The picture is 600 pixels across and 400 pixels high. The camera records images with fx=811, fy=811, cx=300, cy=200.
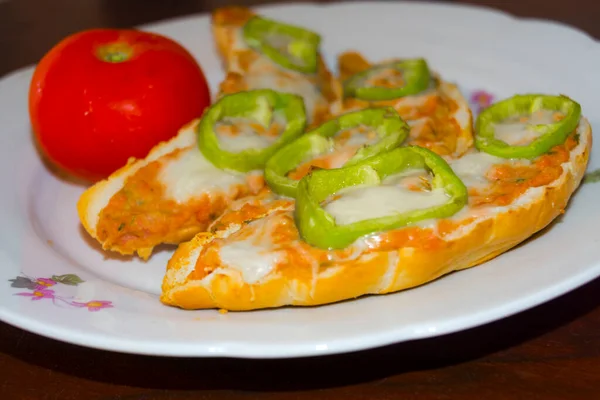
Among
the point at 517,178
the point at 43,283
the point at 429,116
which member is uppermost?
the point at 517,178

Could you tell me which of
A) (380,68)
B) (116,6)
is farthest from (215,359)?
(116,6)

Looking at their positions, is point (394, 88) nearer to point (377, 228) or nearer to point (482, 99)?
Answer: point (482, 99)

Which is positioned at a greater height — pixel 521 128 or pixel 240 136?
pixel 521 128

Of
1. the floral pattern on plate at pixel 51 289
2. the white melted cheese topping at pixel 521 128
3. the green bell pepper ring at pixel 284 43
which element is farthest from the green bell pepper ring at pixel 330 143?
the floral pattern on plate at pixel 51 289

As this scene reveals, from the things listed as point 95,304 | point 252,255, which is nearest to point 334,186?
point 252,255

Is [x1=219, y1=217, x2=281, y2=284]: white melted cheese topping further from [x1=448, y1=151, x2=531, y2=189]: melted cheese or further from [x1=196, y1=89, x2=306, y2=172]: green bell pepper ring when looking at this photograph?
[x1=448, y1=151, x2=531, y2=189]: melted cheese

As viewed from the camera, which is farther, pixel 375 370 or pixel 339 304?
pixel 339 304

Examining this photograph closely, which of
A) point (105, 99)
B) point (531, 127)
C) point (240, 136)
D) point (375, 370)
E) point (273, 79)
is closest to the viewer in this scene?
point (375, 370)

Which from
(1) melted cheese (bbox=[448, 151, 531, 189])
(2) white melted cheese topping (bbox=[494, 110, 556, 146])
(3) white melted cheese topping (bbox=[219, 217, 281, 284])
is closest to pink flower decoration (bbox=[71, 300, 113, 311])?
(3) white melted cheese topping (bbox=[219, 217, 281, 284])
